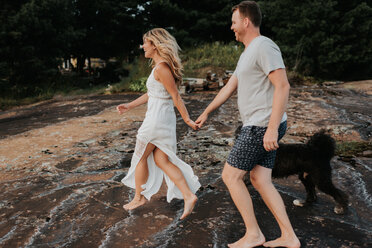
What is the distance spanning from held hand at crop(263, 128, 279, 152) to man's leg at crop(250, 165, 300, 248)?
0.29 metres

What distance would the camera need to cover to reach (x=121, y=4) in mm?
17750

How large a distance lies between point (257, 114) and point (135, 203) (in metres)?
1.86

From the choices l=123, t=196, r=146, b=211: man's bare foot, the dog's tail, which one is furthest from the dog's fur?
l=123, t=196, r=146, b=211: man's bare foot

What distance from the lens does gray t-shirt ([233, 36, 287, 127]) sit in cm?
232

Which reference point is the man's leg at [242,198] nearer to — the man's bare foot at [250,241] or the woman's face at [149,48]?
the man's bare foot at [250,241]

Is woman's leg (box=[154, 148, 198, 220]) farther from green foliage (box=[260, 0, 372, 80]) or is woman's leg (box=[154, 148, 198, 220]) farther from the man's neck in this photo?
green foliage (box=[260, 0, 372, 80])

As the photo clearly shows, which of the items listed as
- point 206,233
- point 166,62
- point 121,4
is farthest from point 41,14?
point 206,233

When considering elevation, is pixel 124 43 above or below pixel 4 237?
above

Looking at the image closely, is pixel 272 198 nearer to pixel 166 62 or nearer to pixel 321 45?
pixel 166 62

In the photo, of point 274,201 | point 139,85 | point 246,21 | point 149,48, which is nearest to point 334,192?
point 274,201

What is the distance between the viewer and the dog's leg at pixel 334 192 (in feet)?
10.4

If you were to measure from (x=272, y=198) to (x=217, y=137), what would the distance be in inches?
146

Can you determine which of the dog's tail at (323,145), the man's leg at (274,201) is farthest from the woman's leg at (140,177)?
the dog's tail at (323,145)

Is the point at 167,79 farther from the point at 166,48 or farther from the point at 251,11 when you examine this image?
the point at 251,11
